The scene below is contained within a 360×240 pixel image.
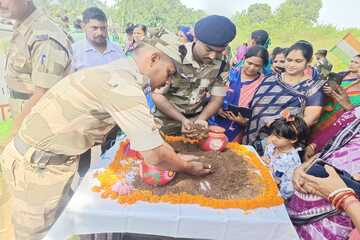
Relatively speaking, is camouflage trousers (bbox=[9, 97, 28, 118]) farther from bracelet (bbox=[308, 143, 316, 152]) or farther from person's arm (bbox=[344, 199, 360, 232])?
bracelet (bbox=[308, 143, 316, 152])

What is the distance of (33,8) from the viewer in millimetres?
1625

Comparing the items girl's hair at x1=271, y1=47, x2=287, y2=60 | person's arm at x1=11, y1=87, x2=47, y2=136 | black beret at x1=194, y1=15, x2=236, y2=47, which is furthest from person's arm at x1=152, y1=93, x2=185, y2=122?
girl's hair at x1=271, y1=47, x2=287, y2=60

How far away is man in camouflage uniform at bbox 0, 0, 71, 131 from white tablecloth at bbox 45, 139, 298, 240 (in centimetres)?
74

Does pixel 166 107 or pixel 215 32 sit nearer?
pixel 215 32

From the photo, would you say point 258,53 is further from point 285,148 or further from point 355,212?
point 355,212

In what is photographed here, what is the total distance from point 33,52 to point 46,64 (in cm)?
10

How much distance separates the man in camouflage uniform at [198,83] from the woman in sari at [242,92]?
0.54 ft

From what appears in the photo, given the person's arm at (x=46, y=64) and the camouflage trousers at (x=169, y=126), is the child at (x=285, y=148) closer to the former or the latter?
the camouflage trousers at (x=169, y=126)

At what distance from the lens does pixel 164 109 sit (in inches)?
77.1

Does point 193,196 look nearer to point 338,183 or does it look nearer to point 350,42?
point 338,183

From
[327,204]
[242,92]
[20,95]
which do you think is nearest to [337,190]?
[327,204]

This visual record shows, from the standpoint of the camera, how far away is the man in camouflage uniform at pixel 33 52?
4.98 feet

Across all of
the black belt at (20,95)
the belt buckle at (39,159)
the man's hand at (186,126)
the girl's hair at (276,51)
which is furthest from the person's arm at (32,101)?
the girl's hair at (276,51)

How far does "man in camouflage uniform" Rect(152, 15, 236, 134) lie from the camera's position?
70.0 inches
